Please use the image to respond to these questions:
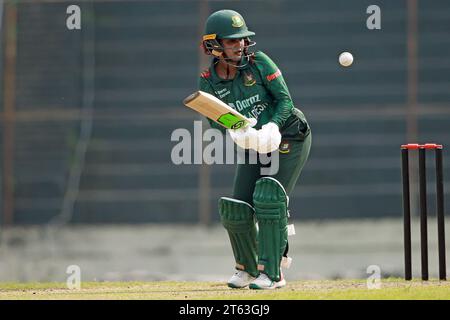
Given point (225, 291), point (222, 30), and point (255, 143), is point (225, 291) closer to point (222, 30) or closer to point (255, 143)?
point (255, 143)

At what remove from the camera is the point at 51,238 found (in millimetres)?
11945

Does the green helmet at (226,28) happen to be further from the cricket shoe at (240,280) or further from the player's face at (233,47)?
the cricket shoe at (240,280)

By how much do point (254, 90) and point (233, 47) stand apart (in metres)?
0.25

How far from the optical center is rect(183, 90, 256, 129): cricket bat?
5520 mm

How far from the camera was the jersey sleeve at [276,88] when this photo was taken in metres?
5.78

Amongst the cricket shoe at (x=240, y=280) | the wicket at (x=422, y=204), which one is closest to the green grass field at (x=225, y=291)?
the cricket shoe at (x=240, y=280)

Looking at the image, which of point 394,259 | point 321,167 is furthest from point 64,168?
point 394,259

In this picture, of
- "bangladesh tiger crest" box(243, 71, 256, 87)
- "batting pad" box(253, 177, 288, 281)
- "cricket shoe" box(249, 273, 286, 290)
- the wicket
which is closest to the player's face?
"bangladesh tiger crest" box(243, 71, 256, 87)

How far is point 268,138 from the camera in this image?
562 centimetres

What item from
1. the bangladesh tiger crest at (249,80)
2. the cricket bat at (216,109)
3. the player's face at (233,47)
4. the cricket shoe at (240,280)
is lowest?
the cricket shoe at (240,280)

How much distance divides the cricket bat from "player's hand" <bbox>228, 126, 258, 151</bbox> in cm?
2

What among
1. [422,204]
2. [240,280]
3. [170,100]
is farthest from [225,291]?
[170,100]

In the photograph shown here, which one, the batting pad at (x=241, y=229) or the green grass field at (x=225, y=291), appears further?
the batting pad at (x=241, y=229)

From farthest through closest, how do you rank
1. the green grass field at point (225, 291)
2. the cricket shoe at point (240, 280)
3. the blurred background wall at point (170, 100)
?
the blurred background wall at point (170, 100) < the cricket shoe at point (240, 280) < the green grass field at point (225, 291)
